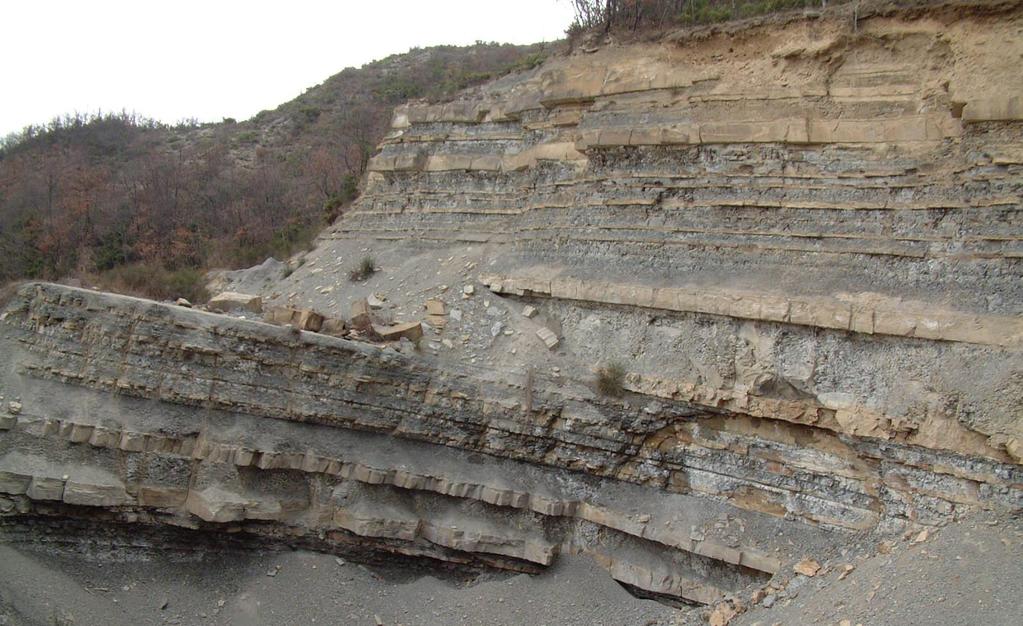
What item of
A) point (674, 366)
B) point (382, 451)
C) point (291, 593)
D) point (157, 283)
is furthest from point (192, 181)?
point (674, 366)

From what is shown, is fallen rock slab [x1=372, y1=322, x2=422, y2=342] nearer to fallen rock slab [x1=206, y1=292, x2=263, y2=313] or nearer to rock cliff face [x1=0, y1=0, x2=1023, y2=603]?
rock cliff face [x1=0, y1=0, x2=1023, y2=603]

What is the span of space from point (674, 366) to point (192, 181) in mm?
19840

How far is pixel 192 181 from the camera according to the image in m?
22.6

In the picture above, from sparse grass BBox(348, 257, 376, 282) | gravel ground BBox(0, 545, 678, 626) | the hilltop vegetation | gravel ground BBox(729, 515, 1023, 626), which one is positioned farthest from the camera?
the hilltop vegetation

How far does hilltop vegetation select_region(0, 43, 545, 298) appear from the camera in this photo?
17.7 metres

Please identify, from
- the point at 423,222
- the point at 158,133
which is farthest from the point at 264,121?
the point at 423,222

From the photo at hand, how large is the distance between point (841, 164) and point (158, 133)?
29.6 metres

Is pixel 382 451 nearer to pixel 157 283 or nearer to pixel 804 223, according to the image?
pixel 804 223

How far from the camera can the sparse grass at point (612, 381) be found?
8.20m

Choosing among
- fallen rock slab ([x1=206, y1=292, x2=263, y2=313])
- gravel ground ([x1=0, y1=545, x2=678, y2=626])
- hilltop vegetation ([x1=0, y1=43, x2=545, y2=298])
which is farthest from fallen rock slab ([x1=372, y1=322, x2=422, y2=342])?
hilltop vegetation ([x1=0, y1=43, x2=545, y2=298])

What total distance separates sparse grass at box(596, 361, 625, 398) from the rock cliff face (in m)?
0.11

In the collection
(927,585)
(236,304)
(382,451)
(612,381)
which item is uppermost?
(236,304)

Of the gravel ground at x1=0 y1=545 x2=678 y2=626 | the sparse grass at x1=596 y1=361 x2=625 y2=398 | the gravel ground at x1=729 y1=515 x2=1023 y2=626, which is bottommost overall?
the gravel ground at x1=0 y1=545 x2=678 y2=626

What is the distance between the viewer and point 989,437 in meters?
6.14
